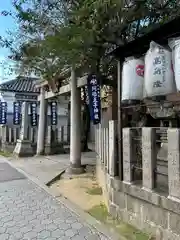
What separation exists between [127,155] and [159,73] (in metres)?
1.50

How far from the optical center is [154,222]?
4.19 m

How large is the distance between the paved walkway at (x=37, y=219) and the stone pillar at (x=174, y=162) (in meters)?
1.31

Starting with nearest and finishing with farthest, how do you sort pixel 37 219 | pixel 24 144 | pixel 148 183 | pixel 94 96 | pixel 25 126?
pixel 148 183, pixel 37 219, pixel 94 96, pixel 24 144, pixel 25 126

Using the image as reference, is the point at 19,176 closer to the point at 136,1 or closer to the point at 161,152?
the point at 161,152

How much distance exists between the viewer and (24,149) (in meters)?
15.3

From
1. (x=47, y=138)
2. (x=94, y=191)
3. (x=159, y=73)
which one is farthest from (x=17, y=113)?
(x=159, y=73)

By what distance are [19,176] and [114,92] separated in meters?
4.22

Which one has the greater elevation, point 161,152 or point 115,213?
point 161,152

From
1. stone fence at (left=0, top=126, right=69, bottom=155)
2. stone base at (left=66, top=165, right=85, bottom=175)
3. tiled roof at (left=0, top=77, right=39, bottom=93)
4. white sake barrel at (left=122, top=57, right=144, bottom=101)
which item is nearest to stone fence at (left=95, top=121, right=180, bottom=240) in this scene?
white sake barrel at (left=122, top=57, right=144, bottom=101)

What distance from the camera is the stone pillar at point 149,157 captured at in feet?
14.1

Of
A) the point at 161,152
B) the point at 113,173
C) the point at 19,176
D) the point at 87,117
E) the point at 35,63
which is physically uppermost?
the point at 35,63

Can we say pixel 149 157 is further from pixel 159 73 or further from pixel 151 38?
pixel 151 38

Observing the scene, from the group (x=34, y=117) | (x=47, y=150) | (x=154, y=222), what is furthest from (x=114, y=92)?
(x=34, y=117)

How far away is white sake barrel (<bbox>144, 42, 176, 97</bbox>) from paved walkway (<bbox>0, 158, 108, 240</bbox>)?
2.33 m
